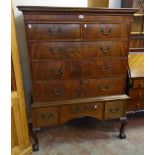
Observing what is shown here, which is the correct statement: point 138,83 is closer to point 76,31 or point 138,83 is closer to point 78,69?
point 78,69

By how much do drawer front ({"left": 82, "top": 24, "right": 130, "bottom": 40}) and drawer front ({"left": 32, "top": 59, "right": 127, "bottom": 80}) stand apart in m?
0.22

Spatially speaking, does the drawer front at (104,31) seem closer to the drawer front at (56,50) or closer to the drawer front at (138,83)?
the drawer front at (56,50)

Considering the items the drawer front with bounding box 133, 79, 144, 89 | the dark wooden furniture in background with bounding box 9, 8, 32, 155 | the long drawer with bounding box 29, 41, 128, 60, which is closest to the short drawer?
the drawer front with bounding box 133, 79, 144, 89

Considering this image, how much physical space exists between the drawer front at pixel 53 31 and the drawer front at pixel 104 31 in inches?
3.1

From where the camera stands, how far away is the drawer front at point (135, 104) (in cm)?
200

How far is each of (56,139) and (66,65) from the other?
884 mm

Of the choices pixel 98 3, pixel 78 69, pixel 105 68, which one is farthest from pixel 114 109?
pixel 98 3

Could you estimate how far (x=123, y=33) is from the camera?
1580mm

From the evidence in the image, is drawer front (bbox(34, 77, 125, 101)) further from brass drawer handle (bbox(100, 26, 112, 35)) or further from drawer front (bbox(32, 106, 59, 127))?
brass drawer handle (bbox(100, 26, 112, 35))

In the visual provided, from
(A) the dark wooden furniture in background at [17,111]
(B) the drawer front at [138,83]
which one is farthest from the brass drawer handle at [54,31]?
(B) the drawer front at [138,83]

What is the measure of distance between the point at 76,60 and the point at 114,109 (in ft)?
2.17

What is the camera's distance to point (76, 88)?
1.65 m
